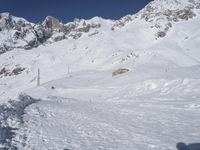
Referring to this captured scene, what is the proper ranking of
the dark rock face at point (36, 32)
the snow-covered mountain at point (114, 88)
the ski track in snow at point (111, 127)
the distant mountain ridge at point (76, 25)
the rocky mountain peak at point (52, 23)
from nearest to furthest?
the ski track in snow at point (111, 127)
the snow-covered mountain at point (114, 88)
the distant mountain ridge at point (76, 25)
the dark rock face at point (36, 32)
the rocky mountain peak at point (52, 23)

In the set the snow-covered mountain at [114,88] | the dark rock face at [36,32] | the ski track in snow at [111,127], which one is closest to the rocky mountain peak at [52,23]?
the dark rock face at [36,32]

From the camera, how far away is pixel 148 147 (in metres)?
10.4

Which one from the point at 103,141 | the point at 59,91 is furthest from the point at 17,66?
the point at 103,141

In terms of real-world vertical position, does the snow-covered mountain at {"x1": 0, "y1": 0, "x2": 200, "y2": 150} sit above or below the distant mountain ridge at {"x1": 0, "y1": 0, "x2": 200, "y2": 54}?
below

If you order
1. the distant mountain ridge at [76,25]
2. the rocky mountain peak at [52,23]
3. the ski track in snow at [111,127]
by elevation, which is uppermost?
the rocky mountain peak at [52,23]

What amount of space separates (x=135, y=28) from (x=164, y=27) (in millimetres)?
7960

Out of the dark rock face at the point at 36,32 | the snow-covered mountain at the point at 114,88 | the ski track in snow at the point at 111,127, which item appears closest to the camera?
the ski track in snow at the point at 111,127

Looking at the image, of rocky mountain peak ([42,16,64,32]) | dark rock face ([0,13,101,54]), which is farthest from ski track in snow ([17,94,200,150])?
rocky mountain peak ([42,16,64,32])

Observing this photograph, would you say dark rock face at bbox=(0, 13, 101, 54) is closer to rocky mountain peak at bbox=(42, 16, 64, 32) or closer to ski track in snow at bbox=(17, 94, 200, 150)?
rocky mountain peak at bbox=(42, 16, 64, 32)

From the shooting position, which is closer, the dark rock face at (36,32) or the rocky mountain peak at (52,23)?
the dark rock face at (36,32)

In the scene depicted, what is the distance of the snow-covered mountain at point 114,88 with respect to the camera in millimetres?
11156

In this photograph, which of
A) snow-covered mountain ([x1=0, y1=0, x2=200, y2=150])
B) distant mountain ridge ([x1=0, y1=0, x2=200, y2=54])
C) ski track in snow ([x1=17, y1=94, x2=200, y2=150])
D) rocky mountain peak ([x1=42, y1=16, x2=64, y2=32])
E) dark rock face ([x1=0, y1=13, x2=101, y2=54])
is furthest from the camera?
rocky mountain peak ([x1=42, y1=16, x2=64, y2=32])

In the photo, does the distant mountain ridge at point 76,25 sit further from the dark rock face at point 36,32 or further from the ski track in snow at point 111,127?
the ski track in snow at point 111,127

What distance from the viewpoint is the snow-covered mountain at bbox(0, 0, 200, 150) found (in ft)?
36.6
